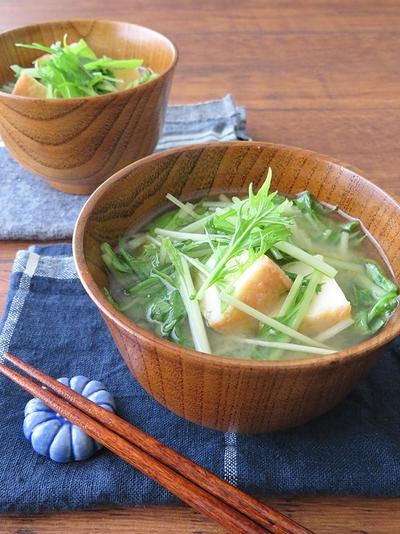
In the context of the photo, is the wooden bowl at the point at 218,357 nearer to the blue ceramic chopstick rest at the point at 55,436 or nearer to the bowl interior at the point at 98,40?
the blue ceramic chopstick rest at the point at 55,436

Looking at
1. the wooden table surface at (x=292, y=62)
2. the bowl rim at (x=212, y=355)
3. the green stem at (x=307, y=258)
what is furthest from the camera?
A: the wooden table surface at (x=292, y=62)

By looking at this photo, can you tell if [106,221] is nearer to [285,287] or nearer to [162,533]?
[285,287]

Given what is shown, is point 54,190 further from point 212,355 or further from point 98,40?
point 212,355

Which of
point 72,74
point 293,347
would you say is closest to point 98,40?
point 72,74

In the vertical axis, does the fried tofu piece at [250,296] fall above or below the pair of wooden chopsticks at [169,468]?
above

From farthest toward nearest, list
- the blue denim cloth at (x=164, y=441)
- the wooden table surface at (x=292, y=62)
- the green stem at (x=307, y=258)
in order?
the wooden table surface at (x=292, y=62) < the green stem at (x=307, y=258) < the blue denim cloth at (x=164, y=441)

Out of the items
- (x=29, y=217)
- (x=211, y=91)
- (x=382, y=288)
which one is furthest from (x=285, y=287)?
(x=211, y=91)

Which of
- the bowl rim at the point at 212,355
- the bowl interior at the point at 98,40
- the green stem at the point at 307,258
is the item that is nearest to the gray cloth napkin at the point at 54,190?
the bowl interior at the point at 98,40

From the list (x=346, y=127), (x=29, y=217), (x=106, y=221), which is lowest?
(x=29, y=217)
